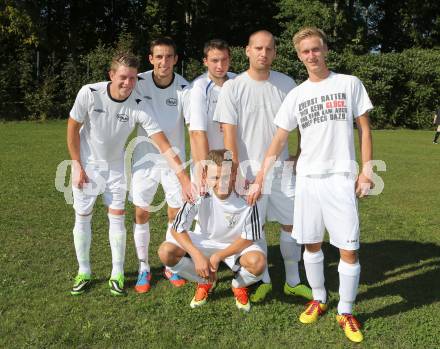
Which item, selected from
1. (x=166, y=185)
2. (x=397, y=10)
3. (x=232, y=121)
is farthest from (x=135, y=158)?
(x=397, y=10)

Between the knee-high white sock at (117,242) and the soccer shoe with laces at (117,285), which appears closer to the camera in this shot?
the soccer shoe with laces at (117,285)

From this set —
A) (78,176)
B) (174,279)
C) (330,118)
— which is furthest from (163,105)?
(330,118)

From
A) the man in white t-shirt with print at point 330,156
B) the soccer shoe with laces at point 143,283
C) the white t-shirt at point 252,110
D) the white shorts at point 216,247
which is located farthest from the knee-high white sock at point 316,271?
the soccer shoe with laces at point 143,283

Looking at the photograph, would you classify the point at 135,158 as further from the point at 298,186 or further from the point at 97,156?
the point at 298,186

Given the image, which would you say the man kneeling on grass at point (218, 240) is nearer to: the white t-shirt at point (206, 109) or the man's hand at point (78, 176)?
the white t-shirt at point (206, 109)

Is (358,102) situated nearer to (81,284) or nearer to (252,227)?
(252,227)

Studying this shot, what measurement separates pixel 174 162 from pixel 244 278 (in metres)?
1.24

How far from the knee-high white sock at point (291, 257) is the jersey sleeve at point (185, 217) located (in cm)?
93

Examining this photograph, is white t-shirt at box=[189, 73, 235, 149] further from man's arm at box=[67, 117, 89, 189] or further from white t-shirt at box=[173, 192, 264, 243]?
man's arm at box=[67, 117, 89, 189]

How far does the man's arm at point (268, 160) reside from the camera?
4.04 m

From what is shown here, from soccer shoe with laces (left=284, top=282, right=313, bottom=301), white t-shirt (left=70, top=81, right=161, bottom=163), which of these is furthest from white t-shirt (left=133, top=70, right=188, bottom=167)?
soccer shoe with laces (left=284, top=282, right=313, bottom=301)

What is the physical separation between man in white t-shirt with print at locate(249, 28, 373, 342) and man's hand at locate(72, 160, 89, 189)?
179cm

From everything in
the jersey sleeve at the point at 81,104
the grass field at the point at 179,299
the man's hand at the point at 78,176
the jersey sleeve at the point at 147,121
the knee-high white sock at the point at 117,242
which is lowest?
the grass field at the point at 179,299

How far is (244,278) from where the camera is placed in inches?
168
